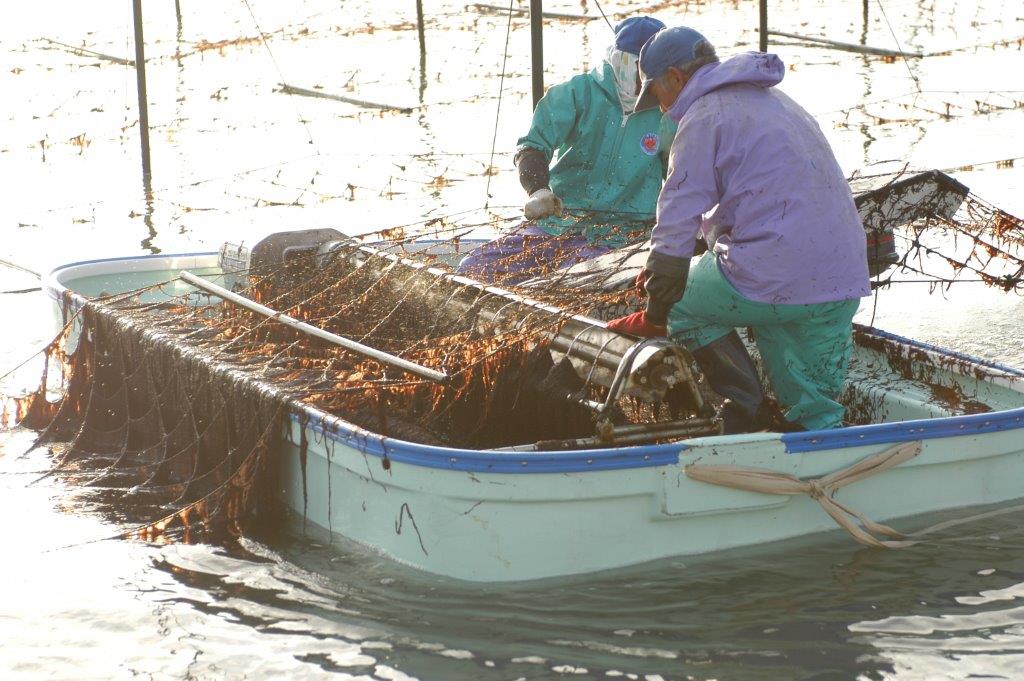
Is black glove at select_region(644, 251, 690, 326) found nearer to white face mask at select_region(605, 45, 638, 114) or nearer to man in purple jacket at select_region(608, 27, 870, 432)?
man in purple jacket at select_region(608, 27, 870, 432)

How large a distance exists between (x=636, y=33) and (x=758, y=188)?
1.78 meters

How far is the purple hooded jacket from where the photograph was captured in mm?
5051

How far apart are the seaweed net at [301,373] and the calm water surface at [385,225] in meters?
0.24

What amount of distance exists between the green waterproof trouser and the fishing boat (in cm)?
27

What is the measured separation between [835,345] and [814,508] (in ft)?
2.07

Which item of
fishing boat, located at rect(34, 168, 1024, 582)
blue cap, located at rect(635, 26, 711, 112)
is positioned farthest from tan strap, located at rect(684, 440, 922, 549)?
blue cap, located at rect(635, 26, 711, 112)

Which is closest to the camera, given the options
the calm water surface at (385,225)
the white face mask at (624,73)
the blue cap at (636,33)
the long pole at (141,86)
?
the calm water surface at (385,225)

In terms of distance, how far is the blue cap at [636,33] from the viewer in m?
6.58

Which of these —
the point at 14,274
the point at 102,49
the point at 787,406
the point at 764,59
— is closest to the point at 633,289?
the point at 787,406

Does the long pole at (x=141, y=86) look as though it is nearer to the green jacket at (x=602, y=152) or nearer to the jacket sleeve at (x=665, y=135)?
the green jacket at (x=602, y=152)

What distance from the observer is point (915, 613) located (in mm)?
4984

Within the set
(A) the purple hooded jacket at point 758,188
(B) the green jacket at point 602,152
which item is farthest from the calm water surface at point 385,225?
(B) the green jacket at point 602,152

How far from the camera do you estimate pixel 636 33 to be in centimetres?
658

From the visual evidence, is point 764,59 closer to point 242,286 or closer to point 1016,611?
point 1016,611
